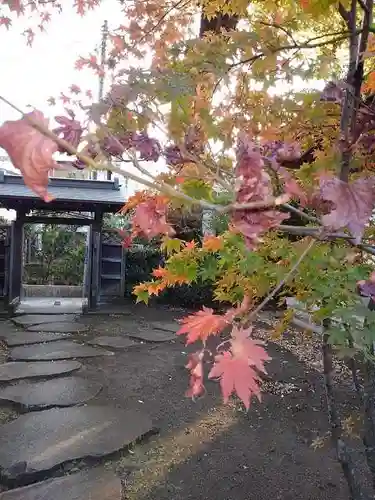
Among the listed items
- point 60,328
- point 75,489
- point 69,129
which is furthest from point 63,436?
point 60,328

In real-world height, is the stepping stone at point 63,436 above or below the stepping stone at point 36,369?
below

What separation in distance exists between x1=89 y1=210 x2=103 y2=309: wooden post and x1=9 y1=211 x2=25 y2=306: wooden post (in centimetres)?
133

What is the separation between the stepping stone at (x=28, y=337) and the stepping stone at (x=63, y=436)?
2.36 metres

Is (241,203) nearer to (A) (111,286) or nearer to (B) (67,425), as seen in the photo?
(B) (67,425)

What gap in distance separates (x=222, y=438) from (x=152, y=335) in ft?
10.9

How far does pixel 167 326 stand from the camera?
7.16 meters

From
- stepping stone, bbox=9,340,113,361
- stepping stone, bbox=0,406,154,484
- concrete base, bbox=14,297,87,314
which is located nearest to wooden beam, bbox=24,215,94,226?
concrete base, bbox=14,297,87,314

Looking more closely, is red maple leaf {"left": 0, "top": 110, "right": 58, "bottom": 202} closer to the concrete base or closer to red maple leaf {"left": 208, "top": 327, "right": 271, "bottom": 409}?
red maple leaf {"left": 208, "top": 327, "right": 271, "bottom": 409}

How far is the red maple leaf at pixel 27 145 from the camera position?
26.5 inches

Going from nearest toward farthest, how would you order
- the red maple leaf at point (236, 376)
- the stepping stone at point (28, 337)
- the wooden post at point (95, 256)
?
the red maple leaf at point (236, 376) → the stepping stone at point (28, 337) → the wooden post at point (95, 256)

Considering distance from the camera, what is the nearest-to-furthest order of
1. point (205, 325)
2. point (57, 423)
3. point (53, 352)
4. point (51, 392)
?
point (205, 325) → point (57, 423) → point (51, 392) → point (53, 352)

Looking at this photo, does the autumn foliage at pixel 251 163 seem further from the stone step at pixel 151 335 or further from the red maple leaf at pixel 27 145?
the stone step at pixel 151 335

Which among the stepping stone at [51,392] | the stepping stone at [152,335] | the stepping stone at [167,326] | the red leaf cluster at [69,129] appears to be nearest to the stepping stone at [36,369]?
the stepping stone at [51,392]

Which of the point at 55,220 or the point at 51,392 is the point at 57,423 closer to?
the point at 51,392
